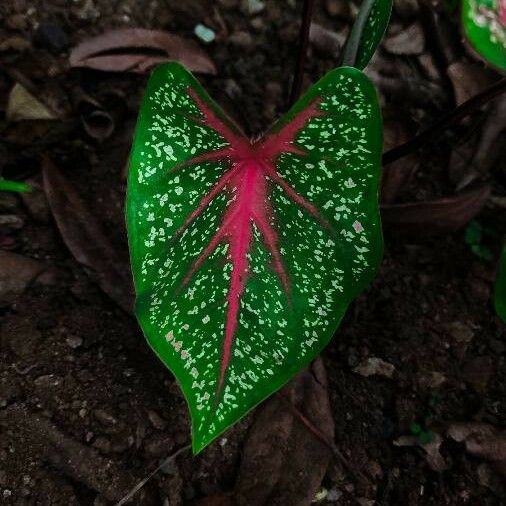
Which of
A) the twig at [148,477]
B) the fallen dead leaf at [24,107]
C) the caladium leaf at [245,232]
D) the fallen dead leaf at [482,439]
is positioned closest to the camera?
the caladium leaf at [245,232]

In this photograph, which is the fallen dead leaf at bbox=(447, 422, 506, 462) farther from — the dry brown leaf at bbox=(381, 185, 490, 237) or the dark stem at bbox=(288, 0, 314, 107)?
the dark stem at bbox=(288, 0, 314, 107)

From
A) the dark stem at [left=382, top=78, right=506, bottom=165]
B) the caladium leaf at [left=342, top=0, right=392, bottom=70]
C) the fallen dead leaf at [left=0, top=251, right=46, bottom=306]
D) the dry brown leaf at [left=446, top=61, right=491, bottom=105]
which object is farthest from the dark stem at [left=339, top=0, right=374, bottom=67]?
the fallen dead leaf at [left=0, top=251, right=46, bottom=306]

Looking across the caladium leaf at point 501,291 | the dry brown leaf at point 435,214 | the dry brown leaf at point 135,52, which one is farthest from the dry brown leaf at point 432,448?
the dry brown leaf at point 135,52

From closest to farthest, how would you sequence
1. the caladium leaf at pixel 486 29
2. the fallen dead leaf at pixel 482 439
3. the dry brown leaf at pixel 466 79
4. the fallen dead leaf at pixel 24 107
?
1. the caladium leaf at pixel 486 29
2. the fallen dead leaf at pixel 482 439
3. the fallen dead leaf at pixel 24 107
4. the dry brown leaf at pixel 466 79

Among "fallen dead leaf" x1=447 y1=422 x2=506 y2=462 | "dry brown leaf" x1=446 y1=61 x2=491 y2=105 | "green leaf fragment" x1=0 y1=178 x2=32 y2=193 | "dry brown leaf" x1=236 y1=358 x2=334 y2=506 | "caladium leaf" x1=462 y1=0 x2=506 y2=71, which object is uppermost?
"caladium leaf" x1=462 y1=0 x2=506 y2=71

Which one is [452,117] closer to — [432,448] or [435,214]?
[435,214]

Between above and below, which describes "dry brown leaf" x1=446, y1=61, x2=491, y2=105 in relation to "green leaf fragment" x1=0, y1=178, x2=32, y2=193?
above

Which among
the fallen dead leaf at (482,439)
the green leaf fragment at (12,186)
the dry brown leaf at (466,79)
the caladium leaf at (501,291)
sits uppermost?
the dry brown leaf at (466,79)

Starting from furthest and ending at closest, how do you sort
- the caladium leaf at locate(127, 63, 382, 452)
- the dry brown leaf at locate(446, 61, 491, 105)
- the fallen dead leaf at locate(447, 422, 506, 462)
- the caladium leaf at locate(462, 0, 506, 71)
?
the dry brown leaf at locate(446, 61, 491, 105), the fallen dead leaf at locate(447, 422, 506, 462), the caladium leaf at locate(127, 63, 382, 452), the caladium leaf at locate(462, 0, 506, 71)

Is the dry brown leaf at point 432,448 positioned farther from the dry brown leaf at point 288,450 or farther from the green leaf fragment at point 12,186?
the green leaf fragment at point 12,186
